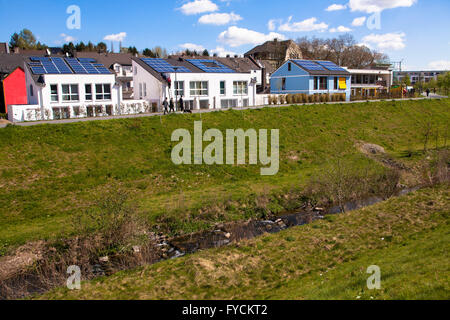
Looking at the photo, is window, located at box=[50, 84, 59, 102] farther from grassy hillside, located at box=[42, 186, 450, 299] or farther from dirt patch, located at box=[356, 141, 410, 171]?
grassy hillside, located at box=[42, 186, 450, 299]

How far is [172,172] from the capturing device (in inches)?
885

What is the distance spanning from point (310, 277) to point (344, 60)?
87084mm

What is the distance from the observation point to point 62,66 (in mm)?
36562

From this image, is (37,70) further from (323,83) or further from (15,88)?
(323,83)

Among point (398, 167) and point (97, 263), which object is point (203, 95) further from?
point (97, 263)

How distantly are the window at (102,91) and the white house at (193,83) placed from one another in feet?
14.4

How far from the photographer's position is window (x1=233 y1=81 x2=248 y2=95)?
45.7 metres

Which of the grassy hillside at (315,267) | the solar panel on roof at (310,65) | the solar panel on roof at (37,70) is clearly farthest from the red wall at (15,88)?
the grassy hillside at (315,267)

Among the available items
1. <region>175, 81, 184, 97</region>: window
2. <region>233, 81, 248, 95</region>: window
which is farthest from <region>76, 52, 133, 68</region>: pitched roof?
<region>175, 81, 184, 97</region>: window

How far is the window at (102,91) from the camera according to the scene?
3709 cm

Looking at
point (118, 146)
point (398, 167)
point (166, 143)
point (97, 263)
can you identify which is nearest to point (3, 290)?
point (97, 263)

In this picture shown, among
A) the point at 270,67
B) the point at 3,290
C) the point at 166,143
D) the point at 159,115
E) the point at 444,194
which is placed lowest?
the point at 3,290

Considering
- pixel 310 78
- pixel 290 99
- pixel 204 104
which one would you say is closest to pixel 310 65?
pixel 310 78

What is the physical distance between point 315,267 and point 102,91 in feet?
103
